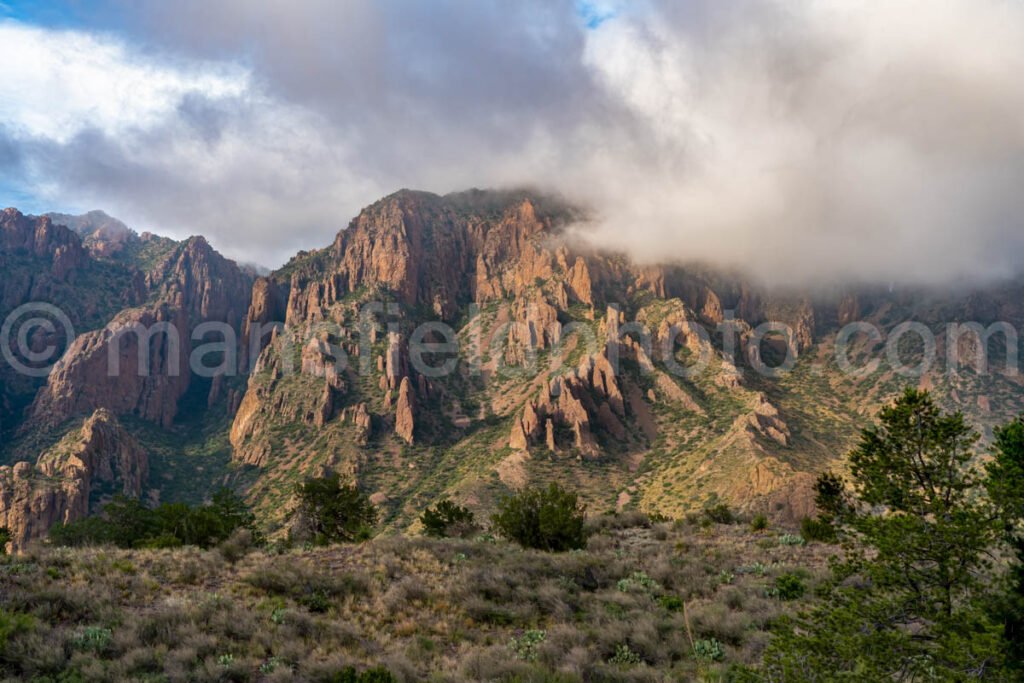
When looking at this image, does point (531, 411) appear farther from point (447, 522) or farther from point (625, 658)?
point (625, 658)

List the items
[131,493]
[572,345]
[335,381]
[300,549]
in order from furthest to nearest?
[572,345]
[335,381]
[131,493]
[300,549]

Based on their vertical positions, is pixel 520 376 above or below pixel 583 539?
above

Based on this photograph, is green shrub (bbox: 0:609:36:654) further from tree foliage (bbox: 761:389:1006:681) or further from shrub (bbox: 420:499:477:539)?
shrub (bbox: 420:499:477:539)

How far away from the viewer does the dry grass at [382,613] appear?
10.6 metres

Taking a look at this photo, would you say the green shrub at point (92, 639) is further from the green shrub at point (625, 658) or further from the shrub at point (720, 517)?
the shrub at point (720, 517)

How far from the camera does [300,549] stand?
2278cm

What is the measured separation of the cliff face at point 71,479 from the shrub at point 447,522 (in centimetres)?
9729

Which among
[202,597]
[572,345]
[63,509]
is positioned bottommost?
[63,509]

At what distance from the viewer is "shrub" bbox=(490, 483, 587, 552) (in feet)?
87.6

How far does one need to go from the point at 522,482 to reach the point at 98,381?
18364 cm

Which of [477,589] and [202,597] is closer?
[202,597]

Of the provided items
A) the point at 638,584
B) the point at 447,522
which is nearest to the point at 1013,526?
the point at 638,584

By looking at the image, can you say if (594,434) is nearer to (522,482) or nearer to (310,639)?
(522,482)

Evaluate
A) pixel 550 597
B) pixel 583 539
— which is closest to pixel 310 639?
pixel 550 597
